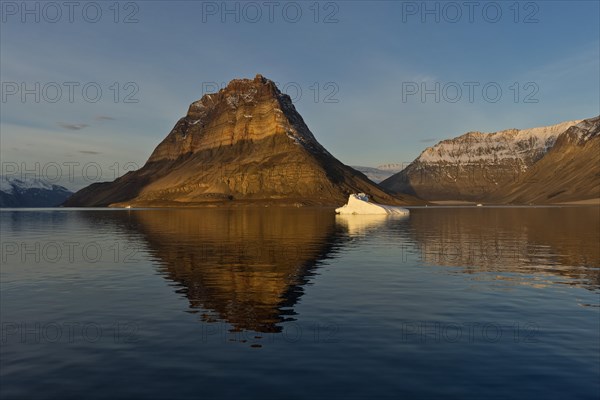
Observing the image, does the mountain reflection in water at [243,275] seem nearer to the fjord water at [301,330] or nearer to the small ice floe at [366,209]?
A: the fjord water at [301,330]

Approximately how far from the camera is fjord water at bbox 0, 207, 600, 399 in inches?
653

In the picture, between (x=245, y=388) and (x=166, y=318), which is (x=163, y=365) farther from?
(x=166, y=318)

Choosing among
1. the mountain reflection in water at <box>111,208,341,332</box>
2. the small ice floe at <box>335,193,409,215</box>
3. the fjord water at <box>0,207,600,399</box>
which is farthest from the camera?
the small ice floe at <box>335,193,409,215</box>

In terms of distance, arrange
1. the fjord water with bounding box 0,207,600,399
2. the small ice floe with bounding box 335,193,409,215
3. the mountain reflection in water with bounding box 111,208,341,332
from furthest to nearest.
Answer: the small ice floe with bounding box 335,193,409,215
the mountain reflection in water with bounding box 111,208,341,332
the fjord water with bounding box 0,207,600,399

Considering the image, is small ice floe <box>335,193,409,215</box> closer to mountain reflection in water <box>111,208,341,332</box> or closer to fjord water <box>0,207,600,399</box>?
mountain reflection in water <box>111,208,341,332</box>

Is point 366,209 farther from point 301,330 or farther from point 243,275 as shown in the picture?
point 301,330

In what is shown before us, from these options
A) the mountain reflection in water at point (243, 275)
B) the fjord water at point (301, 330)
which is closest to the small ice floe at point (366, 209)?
the mountain reflection in water at point (243, 275)

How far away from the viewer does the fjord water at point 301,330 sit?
1658cm

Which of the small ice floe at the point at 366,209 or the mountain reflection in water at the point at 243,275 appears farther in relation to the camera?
the small ice floe at the point at 366,209

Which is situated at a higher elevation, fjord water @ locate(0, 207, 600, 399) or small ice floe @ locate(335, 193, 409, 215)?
small ice floe @ locate(335, 193, 409, 215)

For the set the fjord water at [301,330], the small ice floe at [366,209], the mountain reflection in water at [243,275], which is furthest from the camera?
the small ice floe at [366,209]

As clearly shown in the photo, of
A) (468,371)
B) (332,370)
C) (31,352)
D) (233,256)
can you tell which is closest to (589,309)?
(468,371)

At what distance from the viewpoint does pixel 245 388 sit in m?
16.1

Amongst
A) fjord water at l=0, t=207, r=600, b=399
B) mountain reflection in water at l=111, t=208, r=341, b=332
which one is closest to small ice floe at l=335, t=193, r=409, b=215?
mountain reflection in water at l=111, t=208, r=341, b=332
